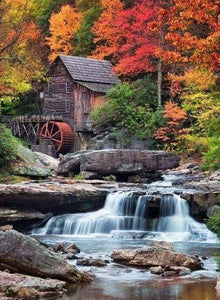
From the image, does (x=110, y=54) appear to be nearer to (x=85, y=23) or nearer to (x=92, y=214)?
(x=85, y=23)

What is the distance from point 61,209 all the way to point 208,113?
10.4 meters

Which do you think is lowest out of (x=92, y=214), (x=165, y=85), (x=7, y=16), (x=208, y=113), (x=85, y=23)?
(x=92, y=214)

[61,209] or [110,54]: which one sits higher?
[110,54]

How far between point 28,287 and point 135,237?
8.54m

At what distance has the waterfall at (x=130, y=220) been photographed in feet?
60.0

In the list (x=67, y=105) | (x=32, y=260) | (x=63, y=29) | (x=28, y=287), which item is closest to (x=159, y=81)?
(x=67, y=105)

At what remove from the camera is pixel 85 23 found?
43.7 meters

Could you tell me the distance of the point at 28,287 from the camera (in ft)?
29.5

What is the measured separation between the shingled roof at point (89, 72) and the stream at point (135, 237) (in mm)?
17685

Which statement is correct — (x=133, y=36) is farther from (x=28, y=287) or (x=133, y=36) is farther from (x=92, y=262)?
(x=28, y=287)

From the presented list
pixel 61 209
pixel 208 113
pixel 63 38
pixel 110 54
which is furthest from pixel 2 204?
pixel 63 38

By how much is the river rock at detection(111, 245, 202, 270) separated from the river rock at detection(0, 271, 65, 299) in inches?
104

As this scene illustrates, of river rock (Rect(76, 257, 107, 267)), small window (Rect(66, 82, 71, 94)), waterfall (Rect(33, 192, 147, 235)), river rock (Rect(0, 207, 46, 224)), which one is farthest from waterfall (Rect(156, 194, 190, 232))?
small window (Rect(66, 82, 71, 94))

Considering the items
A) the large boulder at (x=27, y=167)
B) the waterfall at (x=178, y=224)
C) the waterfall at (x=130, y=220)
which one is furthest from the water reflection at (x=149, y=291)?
A: the large boulder at (x=27, y=167)
